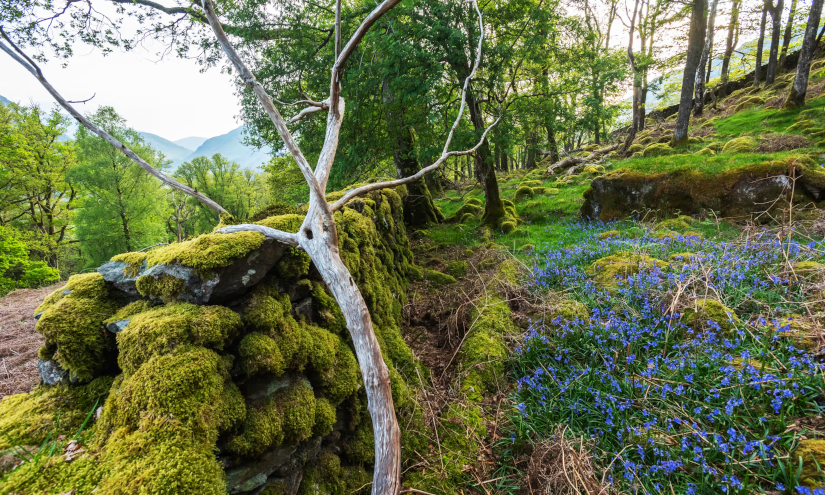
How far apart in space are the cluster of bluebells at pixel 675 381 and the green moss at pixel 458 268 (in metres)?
2.74

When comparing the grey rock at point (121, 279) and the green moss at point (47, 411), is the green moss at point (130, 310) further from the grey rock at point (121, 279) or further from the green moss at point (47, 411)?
the green moss at point (47, 411)

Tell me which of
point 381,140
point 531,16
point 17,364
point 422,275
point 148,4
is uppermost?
point 148,4

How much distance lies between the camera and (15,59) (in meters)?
2.68

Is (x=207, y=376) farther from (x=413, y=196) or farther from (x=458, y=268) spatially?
(x=413, y=196)

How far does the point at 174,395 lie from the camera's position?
161cm

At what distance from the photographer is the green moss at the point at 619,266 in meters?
4.38

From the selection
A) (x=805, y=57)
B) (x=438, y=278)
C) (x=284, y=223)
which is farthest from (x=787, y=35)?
(x=284, y=223)

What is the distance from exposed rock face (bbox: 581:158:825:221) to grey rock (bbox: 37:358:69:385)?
8.92m

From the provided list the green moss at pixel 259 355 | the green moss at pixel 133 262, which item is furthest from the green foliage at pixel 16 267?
the green moss at pixel 259 355

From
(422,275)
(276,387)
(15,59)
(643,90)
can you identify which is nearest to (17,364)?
(15,59)

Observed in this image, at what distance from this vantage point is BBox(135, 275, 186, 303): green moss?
211cm

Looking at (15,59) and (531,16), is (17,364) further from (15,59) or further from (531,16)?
(531,16)

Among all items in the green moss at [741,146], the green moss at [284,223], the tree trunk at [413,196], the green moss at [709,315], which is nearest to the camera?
the green moss at [284,223]

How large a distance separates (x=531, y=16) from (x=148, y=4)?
9.46 meters
